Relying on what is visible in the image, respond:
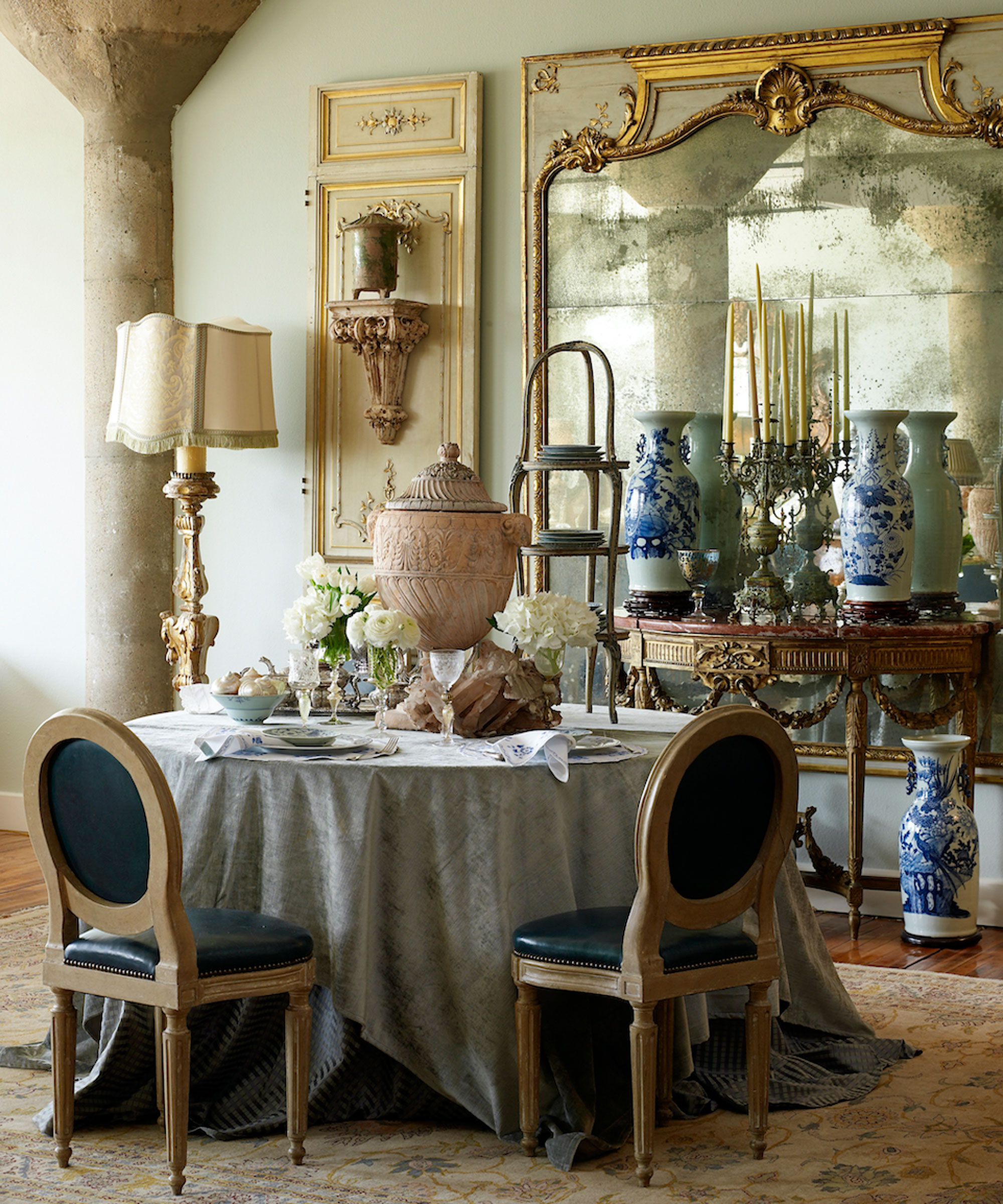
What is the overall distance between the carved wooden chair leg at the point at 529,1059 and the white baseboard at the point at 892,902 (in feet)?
6.99

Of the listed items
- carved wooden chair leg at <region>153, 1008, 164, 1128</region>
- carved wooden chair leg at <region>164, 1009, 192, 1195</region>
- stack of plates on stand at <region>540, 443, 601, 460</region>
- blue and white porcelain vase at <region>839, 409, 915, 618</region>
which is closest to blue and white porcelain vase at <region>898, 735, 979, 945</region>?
blue and white porcelain vase at <region>839, 409, 915, 618</region>

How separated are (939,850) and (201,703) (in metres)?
2.15

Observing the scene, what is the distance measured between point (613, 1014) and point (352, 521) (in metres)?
2.79

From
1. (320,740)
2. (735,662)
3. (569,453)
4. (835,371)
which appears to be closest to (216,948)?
(320,740)

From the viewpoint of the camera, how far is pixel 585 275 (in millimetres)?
5102

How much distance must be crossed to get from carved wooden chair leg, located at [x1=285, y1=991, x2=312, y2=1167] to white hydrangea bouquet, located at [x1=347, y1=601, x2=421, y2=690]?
2.72ft

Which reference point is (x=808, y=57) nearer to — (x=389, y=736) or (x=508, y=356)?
(x=508, y=356)

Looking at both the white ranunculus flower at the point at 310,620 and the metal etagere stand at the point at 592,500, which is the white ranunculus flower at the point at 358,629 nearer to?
the white ranunculus flower at the point at 310,620

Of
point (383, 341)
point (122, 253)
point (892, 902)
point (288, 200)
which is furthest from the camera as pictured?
point (122, 253)

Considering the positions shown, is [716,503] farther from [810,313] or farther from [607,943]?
[607,943]

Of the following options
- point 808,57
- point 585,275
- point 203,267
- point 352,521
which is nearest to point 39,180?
point 203,267

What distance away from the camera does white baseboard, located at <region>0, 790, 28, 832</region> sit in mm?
6113

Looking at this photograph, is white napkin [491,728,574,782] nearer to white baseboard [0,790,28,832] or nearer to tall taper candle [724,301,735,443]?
tall taper candle [724,301,735,443]

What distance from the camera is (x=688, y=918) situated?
8.78ft
